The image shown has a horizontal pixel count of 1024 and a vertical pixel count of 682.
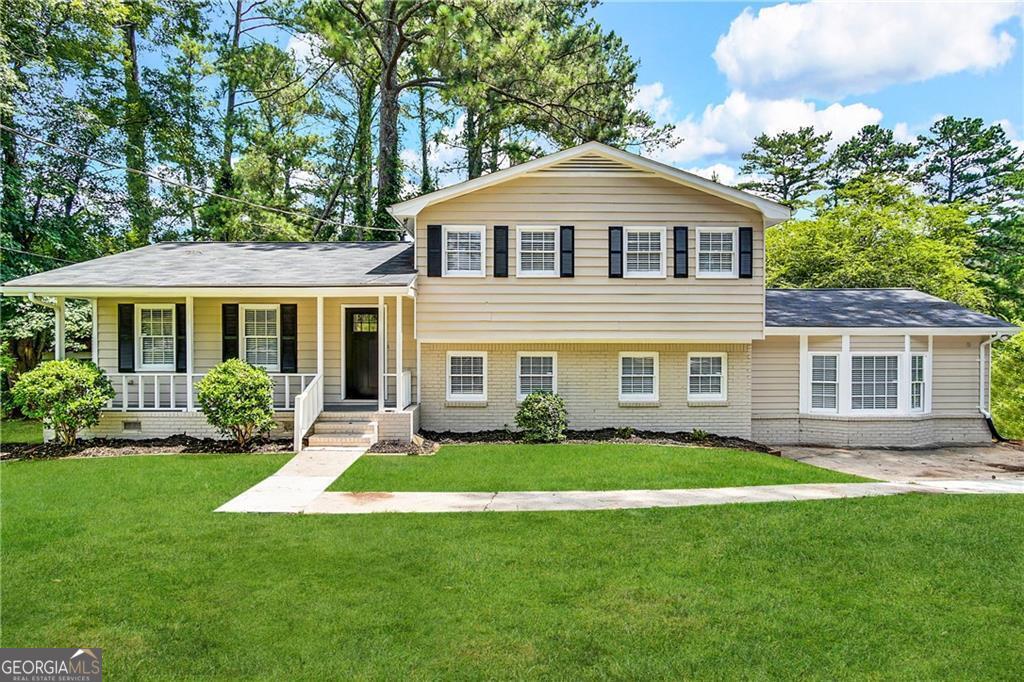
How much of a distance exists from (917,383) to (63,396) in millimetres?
19068

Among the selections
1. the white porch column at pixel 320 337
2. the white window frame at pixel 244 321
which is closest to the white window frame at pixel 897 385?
the white porch column at pixel 320 337

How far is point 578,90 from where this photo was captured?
76.6ft

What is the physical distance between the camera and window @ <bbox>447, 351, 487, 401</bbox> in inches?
547

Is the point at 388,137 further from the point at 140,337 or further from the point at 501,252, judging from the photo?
the point at 140,337

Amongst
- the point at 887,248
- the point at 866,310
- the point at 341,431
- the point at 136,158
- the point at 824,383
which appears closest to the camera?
the point at 341,431

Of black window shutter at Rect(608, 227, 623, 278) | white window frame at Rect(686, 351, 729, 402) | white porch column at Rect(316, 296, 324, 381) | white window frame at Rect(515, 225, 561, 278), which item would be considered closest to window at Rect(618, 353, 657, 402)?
white window frame at Rect(686, 351, 729, 402)

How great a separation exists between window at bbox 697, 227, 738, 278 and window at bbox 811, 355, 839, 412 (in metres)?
3.31

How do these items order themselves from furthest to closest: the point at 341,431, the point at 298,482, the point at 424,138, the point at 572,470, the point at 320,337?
the point at 424,138 < the point at 320,337 < the point at 341,431 < the point at 572,470 < the point at 298,482

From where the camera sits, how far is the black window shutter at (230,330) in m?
13.6

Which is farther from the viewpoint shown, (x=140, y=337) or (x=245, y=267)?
(x=245, y=267)

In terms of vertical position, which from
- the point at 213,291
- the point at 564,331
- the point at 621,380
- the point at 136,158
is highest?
the point at 136,158

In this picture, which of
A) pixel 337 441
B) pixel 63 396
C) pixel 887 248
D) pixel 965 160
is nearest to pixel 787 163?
pixel 965 160

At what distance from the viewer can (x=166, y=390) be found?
13297 millimetres

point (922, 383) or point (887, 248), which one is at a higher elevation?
point (887, 248)
